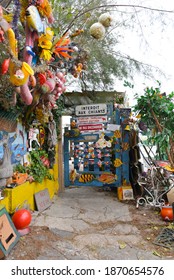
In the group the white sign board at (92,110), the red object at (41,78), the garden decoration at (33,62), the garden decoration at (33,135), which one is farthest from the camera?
the white sign board at (92,110)

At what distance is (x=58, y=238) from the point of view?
337 centimetres

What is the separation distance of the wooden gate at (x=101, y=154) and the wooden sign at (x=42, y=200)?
1.13 meters

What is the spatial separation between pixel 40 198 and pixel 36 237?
129 centimetres

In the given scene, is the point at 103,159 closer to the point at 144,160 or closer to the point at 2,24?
the point at 144,160

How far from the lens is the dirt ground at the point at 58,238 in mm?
2904

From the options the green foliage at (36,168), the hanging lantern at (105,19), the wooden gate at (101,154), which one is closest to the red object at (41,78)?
the hanging lantern at (105,19)

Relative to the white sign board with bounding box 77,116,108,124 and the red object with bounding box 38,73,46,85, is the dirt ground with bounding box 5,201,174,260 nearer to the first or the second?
the red object with bounding box 38,73,46,85

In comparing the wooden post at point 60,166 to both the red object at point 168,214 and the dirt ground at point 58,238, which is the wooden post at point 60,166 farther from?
the red object at point 168,214

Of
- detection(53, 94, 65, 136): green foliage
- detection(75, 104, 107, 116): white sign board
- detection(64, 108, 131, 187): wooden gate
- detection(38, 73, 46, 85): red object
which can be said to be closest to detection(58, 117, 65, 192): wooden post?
detection(64, 108, 131, 187): wooden gate

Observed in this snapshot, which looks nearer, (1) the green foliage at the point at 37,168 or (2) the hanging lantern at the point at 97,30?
(2) the hanging lantern at the point at 97,30

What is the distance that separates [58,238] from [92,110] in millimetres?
3197

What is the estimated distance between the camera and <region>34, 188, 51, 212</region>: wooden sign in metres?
4.46

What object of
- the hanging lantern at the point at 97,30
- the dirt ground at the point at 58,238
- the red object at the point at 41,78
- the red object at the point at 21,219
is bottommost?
the dirt ground at the point at 58,238

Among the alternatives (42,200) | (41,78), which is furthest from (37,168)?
(41,78)
